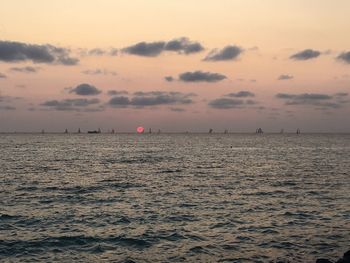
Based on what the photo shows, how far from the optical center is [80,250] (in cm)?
2647

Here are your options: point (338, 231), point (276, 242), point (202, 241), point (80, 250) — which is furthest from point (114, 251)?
point (338, 231)

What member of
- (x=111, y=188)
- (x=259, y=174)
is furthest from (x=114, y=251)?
(x=259, y=174)

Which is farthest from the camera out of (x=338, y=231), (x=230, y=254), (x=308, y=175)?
(x=308, y=175)

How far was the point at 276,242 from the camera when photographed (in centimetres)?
2831

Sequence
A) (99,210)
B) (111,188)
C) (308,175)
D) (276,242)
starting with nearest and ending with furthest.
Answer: (276,242) → (99,210) → (111,188) → (308,175)

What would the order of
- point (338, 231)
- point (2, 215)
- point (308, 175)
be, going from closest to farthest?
point (338, 231), point (2, 215), point (308, 175)

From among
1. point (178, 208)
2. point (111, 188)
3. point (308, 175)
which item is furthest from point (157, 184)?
point (308, 175)

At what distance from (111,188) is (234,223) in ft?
83.8

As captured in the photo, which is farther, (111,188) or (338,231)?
(111,188)

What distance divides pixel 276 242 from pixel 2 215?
24489 mm

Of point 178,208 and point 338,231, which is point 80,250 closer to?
point 178,208

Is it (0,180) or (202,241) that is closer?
(202,241)

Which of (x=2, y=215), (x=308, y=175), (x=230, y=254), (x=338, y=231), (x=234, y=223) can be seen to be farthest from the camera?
(x=308, y=175)

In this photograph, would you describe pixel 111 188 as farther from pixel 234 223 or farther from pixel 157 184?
pixel 234 223
